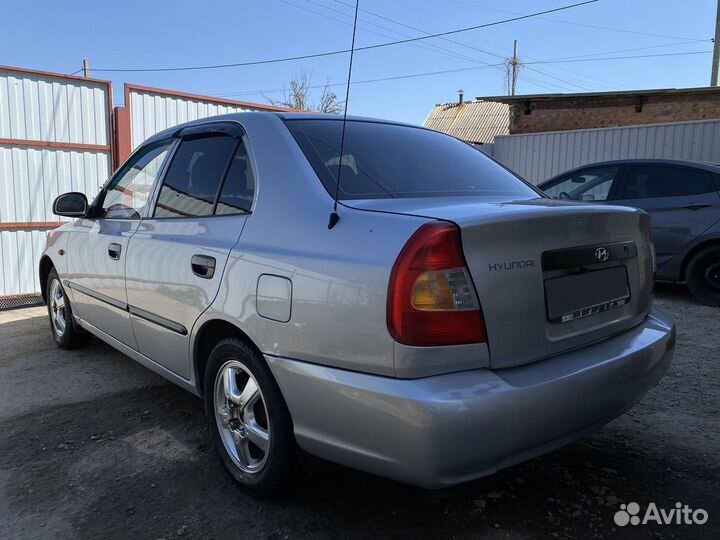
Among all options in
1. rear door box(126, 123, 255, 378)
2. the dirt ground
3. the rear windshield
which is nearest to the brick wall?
the dirt ground

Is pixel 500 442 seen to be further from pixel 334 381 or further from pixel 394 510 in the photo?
pixel 394 510

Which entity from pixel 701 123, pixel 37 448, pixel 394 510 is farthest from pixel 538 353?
pixel 701 123

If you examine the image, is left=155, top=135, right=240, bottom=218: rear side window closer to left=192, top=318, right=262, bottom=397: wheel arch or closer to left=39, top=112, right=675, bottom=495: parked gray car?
left=39, top=112, right=675, bottom=495: parked gray car

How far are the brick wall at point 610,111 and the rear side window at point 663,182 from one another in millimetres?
7840

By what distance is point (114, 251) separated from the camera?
3348 millimetres

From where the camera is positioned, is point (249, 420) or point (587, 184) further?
point (587, 184)

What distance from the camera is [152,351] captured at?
3086 millimetres

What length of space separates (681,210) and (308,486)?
544 centimetres

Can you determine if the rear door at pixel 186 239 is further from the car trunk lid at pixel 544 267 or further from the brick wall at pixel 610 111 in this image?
the brick wall at pixel 610 111

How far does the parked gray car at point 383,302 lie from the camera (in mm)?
1770

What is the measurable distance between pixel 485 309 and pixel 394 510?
1048 mm

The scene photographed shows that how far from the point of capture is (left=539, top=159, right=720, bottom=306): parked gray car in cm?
598

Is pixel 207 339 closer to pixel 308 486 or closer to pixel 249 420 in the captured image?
pixel 249 420

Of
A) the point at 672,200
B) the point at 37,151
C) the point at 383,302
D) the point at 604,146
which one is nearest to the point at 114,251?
the point at 383,302
